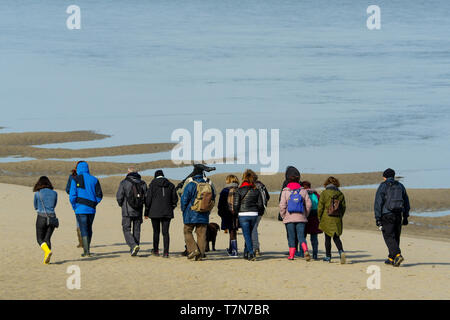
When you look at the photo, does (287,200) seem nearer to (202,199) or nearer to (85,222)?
(202,199)

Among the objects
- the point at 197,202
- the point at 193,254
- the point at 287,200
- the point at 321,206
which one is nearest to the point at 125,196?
the point at 197,202

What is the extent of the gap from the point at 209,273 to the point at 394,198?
371 centimetres

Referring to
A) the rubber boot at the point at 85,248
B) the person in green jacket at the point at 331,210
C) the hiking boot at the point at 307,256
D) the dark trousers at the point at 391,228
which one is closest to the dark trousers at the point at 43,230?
the rubber boot at the point at 85,248

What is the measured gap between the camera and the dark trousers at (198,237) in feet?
51.8

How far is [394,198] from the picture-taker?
49.5ft

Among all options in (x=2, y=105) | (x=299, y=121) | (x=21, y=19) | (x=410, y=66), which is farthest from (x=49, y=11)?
(x=299, y=121)

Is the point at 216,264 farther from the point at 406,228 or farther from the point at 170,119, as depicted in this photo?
the point at 170,119

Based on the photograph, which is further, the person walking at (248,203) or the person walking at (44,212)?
the person walking at (248,203)

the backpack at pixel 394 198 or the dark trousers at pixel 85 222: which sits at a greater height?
the backpack at pixel 394 198

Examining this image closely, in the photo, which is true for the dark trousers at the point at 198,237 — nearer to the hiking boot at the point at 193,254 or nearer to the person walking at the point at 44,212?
the hiking boot at the point at 193,254

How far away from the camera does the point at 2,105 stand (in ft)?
158

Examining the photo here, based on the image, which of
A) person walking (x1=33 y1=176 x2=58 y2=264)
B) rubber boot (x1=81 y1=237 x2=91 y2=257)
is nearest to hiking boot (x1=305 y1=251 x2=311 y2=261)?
rubber boot (x1=81 y1=237 x2=91 y2=257)

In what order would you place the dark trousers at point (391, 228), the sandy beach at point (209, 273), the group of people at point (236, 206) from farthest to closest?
the group of people at point (236, 206) < the dark trousers at point (391, 228) < the sandy beach at point (209, 273)

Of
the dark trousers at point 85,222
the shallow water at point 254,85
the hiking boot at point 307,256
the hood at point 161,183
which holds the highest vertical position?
the shallow water at point 254,85
